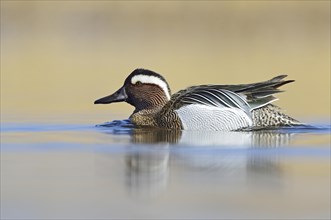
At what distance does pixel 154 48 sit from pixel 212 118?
908 cm

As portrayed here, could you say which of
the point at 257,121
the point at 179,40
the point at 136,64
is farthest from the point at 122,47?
the point at 257,121

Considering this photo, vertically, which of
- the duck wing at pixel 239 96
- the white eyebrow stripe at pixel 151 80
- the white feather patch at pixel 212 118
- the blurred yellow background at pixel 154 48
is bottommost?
the white feather patch at pixel 212 118

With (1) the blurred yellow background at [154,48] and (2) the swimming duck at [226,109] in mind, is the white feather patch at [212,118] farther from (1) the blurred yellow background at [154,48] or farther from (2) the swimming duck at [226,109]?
(1) the blurred yellow background at [154,48]

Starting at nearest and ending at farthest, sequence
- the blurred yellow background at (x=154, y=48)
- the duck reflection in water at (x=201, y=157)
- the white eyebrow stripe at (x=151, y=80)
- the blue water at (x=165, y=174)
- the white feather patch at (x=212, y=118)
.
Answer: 1. the blue water at (x=165, y=174)
2. the duck reflection in water at (x=201, y=157)
3. the white feather patch at (x=212, y=118)
4. the white eyebrow stripe at (x=151, y=80)
5. the blurred yellow background at (x=154, y=48)

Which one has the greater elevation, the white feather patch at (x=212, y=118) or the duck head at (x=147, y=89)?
the duck head at (x=147, y=89)

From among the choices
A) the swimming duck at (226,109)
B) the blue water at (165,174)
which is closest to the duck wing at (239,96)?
the swimming duck at (226,109)

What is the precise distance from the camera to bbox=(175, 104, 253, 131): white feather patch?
360 inches

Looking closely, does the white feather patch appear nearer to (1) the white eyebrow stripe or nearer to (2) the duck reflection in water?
(2) the duck reflection in water

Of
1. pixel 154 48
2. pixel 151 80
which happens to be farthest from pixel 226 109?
pixel 154 48

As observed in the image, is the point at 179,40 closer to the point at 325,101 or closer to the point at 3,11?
the point at 3,11

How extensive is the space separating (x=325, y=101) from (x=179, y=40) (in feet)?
28.0

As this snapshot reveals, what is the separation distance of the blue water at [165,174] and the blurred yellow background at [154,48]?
6.11 feet

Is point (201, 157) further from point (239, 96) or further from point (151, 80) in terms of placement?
point (151, 80)

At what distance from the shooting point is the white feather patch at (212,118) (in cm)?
915
